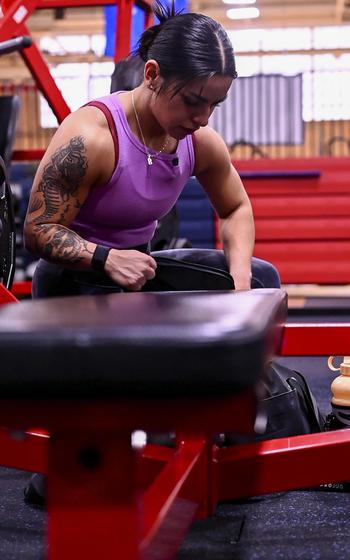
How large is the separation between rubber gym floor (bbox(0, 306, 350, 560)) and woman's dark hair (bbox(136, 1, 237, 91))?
894 millimetres

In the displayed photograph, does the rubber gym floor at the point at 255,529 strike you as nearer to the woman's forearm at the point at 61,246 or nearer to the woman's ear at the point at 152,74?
the woman's forearm at the point at 61,246

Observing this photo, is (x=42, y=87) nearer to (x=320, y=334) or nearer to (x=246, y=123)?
(x=320, y=334)

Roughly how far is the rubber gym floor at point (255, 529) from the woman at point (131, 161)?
496 millimetres

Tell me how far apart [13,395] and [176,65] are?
39.0 inches

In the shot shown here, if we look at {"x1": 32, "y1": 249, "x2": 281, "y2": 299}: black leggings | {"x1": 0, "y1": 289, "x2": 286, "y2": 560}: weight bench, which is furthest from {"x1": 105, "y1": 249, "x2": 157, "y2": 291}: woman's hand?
{"x1": 0, "y1": 289, "x2": 286, "y2": 560}: weight bench

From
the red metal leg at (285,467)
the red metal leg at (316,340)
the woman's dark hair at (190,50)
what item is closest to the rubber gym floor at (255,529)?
the red metal leg at (285,467)

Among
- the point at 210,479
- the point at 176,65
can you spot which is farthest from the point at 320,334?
the point at 176,65

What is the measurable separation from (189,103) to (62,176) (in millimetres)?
307

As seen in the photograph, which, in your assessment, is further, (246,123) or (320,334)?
(246,123)

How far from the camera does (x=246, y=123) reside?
8.32 m

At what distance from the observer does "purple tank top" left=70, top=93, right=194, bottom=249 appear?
1705 millimetres

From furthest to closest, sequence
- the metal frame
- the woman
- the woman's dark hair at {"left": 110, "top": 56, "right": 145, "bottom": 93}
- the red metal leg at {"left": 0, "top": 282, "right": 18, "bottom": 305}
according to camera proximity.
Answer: the metal frame → the woman's dark hair at {"left": 110, "top": 56, "right": 145, "bottom": 93} → the woman → the red metal leg at {"left": 0, "top": 282, "right": 18, "bottom": 305}

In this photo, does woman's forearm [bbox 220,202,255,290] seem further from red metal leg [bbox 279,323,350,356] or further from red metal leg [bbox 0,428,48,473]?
red metal leg [bbox 0,428,48,473]

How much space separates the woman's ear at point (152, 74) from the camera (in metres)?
1.61
